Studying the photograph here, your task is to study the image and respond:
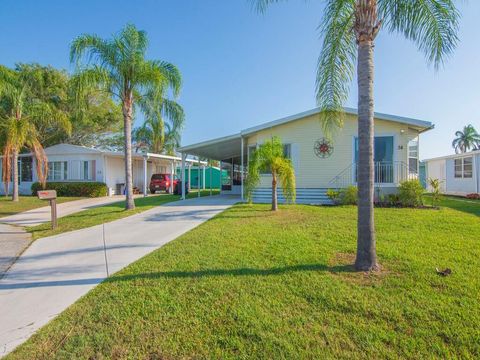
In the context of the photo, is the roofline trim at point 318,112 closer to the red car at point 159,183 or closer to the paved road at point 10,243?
the paved road at point 10,243

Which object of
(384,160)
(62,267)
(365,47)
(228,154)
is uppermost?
(365,47)

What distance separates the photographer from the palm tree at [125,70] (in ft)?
31.7

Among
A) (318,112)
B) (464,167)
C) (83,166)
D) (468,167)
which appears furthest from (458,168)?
(83,166)

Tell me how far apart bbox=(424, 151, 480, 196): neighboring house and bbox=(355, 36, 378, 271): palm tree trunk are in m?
14.8

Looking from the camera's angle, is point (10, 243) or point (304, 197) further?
point (304, 197)

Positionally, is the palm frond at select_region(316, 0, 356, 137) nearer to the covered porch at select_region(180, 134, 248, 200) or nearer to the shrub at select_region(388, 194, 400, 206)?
the shrub at select_region(388, 194, 400, 206)

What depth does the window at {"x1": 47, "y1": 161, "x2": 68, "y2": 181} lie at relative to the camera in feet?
66.3

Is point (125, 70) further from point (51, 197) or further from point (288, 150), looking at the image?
point (288, 150)

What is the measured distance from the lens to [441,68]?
501 centimetres

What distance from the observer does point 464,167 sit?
60.8 ft

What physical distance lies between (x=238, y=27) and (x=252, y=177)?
518 centimetres

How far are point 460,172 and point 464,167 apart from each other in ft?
1.75

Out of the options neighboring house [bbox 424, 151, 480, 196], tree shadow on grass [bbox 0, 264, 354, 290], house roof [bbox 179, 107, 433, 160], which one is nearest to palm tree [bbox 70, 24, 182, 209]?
house roof [bbox 179, 107, 433, 160]

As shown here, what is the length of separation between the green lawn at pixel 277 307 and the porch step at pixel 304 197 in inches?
275
